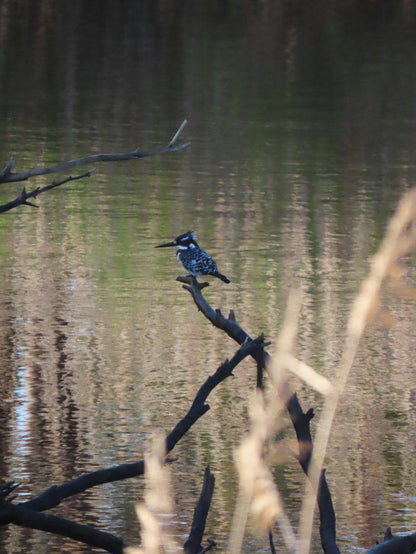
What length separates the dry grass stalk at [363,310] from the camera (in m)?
8.59

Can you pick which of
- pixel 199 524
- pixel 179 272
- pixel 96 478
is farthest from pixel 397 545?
pixel 179 272

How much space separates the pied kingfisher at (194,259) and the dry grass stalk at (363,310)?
1193 millimetres

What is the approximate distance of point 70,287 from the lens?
14.2 meters

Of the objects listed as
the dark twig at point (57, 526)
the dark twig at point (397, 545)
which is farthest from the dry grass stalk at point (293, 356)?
the dark twig at point (57, 526)

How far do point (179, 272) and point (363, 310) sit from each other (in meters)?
1.91

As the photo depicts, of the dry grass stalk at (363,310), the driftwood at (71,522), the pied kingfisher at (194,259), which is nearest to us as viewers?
the driftwood at (71,522)

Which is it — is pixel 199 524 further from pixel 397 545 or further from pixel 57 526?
pixel 397 545

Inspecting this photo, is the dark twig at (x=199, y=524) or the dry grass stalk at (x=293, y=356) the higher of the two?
the dark twig at (x=199, y=524)

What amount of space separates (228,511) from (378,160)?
559 inches

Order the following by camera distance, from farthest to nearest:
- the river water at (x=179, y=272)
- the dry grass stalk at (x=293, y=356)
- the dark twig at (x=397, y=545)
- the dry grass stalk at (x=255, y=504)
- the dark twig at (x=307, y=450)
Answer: the dry grass stalk at (x=293, y=356) < the river water at (x=179, y=272) < the dry grass stalk at (x=255, y=504) < the dark twig at (x=307, y=450) < the dark twig at (x=397, y=545)

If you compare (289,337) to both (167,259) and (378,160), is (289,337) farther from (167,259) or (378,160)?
(378,160)

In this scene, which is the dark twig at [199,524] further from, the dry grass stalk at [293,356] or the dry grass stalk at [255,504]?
the dry grass stalk at [293,356]

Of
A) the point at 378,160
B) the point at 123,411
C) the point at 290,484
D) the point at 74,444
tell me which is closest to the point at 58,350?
the point at 123,411

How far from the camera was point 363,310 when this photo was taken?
13945mm
